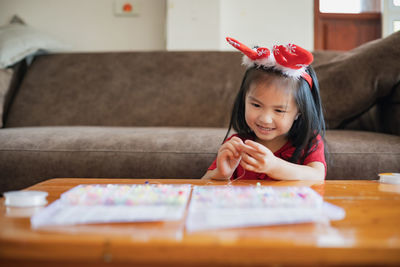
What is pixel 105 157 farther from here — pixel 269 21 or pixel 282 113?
pixel 269 21

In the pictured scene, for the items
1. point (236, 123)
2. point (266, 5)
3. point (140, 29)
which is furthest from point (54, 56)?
point (266, 5)

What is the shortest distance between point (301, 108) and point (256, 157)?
268 millimetres

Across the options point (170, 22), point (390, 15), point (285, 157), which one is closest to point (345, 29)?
point (390, 15)

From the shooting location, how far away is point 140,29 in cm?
246

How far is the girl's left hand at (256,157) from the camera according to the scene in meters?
0.74

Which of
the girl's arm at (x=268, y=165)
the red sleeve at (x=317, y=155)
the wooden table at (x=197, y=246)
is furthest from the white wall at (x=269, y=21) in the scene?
the wooden table at (x=197, y=246)

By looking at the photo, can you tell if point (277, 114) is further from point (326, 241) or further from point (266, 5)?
point (266, 5)

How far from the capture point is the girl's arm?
0.74m

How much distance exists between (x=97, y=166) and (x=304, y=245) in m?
0.83

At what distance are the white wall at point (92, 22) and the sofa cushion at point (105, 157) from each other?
1.52 m

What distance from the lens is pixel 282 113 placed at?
90cm

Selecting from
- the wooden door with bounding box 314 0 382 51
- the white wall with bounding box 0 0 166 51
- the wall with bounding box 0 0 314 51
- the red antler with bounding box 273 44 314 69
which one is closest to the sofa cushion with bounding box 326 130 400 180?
the red antler with bounding box 273 44 314 69

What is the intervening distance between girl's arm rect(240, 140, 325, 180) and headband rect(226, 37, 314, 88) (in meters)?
0.26

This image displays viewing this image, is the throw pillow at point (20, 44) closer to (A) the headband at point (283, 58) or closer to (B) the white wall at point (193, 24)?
(B) the white wall at point (193, 24)
